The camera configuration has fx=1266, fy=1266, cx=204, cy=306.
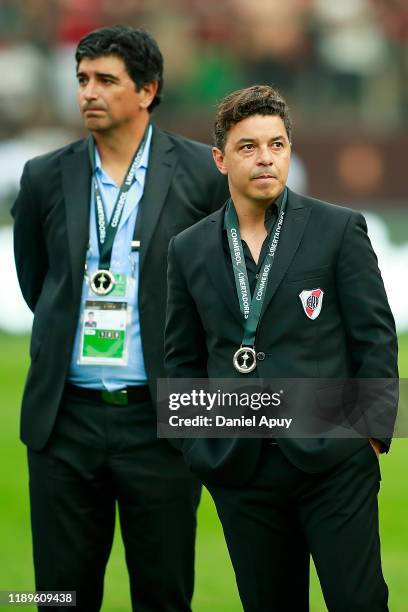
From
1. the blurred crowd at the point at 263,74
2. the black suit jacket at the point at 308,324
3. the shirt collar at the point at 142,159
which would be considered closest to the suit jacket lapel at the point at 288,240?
the black suit jacket at the point at 308,324

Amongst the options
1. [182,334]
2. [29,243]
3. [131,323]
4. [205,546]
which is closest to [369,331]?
[182,334]

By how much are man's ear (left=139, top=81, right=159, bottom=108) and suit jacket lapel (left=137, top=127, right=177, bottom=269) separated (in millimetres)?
106

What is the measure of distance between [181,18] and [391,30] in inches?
100

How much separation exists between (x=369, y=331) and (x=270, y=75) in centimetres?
1161

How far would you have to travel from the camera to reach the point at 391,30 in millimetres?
15344

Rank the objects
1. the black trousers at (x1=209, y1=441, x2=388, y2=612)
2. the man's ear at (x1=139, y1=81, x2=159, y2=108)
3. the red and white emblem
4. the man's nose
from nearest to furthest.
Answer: the black trousers at (x1=209, y1=441, x2=388, y2=612), the red and white emblem, the man's nose, the man's ear at (x1=139, y1=81, x2=159, y2=108)

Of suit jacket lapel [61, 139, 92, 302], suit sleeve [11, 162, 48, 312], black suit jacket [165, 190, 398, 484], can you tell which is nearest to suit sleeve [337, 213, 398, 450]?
black suit jacket [165, 190, 398, 484]

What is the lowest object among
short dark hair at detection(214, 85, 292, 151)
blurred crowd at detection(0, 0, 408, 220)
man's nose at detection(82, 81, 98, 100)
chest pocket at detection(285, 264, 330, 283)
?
chest pocket at detection(285, 264, 330, 283)

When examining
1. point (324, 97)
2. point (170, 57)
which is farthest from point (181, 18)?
point (324, 97)

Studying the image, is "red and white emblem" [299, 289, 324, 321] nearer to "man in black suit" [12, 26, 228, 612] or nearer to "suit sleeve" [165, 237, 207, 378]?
"suit sleeve" [165, 237, 207, 378]

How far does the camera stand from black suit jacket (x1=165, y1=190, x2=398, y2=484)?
3436mm

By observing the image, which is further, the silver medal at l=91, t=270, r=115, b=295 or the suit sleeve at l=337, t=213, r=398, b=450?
the silver medal at l=91, t=270, r=115, b=295

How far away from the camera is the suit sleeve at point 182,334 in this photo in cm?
370

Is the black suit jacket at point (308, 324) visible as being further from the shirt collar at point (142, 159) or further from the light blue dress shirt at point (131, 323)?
the shirt collar at point (142, 159)
